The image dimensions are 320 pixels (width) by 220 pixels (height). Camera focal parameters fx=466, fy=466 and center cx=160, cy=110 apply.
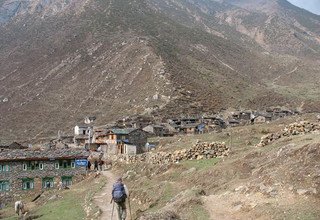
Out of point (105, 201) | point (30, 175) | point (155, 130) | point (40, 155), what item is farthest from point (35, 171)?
point (155, 130)

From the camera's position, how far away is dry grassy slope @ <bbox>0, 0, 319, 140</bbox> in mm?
115688

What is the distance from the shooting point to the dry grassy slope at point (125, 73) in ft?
380

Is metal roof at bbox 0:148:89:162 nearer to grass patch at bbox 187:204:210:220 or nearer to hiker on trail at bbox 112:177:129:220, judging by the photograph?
grass patch at bbox 187:204:210:220

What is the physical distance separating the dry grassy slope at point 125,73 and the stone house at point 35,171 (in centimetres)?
5437

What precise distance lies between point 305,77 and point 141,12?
230ft

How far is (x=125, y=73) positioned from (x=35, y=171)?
288 feet

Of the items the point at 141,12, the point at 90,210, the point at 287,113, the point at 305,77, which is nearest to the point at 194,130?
the point at 287,113

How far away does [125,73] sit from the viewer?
5310 inches

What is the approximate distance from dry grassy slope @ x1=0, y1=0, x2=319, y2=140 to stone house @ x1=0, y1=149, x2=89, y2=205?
54370 millimetres

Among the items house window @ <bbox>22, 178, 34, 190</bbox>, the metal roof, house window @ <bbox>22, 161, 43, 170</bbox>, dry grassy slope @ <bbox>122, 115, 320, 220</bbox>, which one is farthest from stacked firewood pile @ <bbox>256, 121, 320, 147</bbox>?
house window @ <bbox>22, 178, 34, 190</bbox>

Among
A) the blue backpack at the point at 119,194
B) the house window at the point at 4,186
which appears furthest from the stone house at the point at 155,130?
the blue backpack at the point at 119,194

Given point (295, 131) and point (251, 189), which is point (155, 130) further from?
point (251, 189)

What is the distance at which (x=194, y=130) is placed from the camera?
83125 millimetres

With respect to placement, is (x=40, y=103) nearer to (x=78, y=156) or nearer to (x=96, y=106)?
(x=96, y=106)
